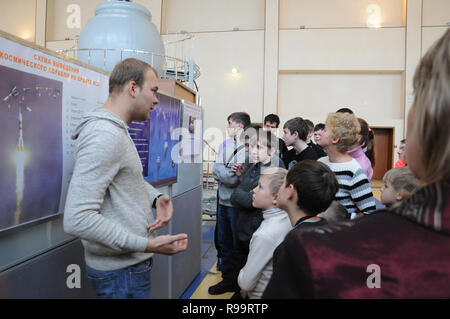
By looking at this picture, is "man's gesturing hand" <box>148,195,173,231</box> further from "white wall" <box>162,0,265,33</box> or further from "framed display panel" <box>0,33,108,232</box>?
"white wall" <box>162,0,265,33</box>

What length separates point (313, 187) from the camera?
1295mm

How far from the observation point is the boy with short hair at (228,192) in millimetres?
2748

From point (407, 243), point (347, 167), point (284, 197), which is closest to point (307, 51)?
point (347, 167)

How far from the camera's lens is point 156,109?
7.02 feet

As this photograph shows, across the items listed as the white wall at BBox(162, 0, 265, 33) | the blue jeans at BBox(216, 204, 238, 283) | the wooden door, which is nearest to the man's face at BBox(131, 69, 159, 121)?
the blue jeans at BBox(216, 204, 238, 283)

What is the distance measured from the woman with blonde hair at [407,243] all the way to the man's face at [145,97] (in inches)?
37.3

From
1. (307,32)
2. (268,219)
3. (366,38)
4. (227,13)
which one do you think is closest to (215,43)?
(227,13)

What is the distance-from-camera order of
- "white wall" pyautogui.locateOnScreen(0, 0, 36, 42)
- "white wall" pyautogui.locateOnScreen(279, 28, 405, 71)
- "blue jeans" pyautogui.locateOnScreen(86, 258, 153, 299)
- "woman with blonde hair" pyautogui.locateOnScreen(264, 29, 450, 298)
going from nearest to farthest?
"woman with blonde hair" pyautogui.locateOnScreen(264, 29, 450, 298) < "blue jeans" pyautogui.locateOnScreen(86, 258, 153, 299) < "white wall" pyautogui.locateOnScreen(279, 28, 405, 71) < "white wall" pyautogui.locateOnScreen(0, 0, 36, 42)

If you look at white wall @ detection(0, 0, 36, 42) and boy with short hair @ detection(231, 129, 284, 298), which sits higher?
white wall @ detection(0, 0, 36, 42)

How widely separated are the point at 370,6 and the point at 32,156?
36.7ft

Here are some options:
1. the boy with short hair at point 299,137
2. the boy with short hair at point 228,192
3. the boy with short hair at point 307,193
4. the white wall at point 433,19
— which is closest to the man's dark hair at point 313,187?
the boy with short hair at point 307,193

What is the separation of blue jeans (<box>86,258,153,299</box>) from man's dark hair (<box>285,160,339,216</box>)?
0.71 m

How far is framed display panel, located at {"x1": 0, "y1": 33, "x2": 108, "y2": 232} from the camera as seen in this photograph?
1042 millimetres

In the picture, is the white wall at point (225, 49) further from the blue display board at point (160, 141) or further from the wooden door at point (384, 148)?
the blue display board at point (160, 141)
